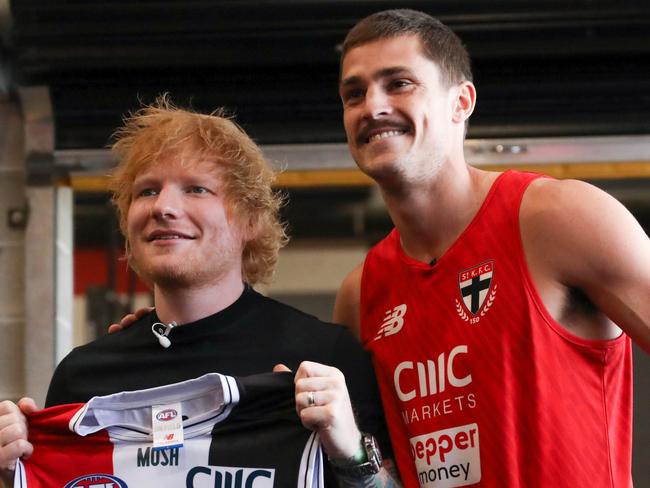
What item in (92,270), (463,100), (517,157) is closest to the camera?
(463,100)

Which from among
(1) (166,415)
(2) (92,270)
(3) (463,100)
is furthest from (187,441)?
(2) (92,270)

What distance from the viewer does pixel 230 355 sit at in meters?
2.38

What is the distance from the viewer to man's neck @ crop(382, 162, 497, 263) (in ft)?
8.23

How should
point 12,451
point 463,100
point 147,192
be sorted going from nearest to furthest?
1. point 12,451
2. point 147,192
3. point 463,100

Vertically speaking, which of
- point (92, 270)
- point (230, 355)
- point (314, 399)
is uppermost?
point (92, 270)

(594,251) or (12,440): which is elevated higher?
(594,251)

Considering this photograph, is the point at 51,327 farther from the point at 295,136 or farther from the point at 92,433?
the point at 92,433

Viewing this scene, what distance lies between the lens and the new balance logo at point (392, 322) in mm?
2521

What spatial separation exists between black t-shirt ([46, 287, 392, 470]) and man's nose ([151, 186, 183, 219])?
0.75ft

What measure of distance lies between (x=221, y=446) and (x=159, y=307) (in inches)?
15.4

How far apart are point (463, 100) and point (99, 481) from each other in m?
1.14

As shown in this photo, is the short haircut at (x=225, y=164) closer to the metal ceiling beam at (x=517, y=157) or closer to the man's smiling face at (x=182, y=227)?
the man's smiling face at (x=182, y=227)

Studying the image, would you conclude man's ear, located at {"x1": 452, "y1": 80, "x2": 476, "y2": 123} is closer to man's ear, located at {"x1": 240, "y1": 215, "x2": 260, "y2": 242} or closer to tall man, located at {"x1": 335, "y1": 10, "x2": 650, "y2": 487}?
tall man, located at {"x1": 335, "y1": 10, "x2": 650, "y2": 487}

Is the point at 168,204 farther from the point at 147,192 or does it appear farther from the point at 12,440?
the point at 12,440
